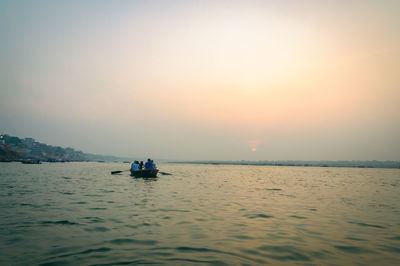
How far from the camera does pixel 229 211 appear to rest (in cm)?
1588

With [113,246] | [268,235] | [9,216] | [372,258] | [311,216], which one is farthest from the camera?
[311,216]

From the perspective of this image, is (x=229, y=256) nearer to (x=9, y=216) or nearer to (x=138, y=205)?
(x=138, y=205)

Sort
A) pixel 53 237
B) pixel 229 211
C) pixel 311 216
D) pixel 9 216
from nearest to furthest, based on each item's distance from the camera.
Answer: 1. pixel 53 237
2. pixel 9 216
3. pixel 311 216
4. pixel 229 211

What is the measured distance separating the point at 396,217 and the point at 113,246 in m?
16.3

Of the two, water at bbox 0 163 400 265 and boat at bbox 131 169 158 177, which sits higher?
boat at bbox 131 169 158 177

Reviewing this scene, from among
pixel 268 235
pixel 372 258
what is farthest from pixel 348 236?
pixel 268 235

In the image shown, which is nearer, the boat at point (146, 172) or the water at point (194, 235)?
the water at point (194, 235)

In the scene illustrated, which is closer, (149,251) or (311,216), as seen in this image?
(149,251)

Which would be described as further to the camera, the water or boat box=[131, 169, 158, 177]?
boat box=[131, 169, 158, 177]

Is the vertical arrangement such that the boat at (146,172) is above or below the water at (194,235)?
above

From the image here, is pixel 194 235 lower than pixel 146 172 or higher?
lower

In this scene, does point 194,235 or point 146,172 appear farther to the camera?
point 146,172

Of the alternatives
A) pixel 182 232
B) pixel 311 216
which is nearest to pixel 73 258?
pixel 182 232

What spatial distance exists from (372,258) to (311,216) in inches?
268
